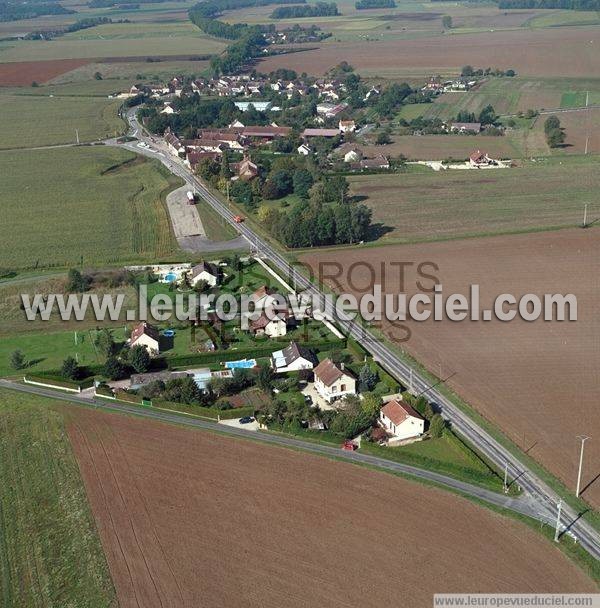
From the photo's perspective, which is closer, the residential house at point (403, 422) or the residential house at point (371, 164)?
the residential house at point (403, 422)

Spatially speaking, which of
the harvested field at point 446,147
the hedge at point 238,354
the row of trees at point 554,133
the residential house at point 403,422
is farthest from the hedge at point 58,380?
the row of trees at point 554,133

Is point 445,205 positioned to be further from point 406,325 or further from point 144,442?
point 144,442

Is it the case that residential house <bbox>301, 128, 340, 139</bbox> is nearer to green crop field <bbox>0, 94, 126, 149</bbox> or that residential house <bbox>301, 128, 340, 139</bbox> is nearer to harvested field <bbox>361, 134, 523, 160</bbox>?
harvested field <bbox>361, 134, 523, 160</bbox>

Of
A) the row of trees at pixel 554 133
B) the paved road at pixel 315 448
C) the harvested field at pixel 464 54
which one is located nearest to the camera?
the paved road at pixel 315 448

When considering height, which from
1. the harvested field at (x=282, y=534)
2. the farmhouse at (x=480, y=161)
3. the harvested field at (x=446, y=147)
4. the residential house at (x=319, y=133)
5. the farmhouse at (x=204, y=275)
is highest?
the residential house at (x=319, y=133)

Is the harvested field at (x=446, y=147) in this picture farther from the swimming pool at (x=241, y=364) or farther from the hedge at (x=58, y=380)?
the hedge at (x=58, y=380)

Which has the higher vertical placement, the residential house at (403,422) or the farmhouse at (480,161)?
the farmhouse at (480,161)

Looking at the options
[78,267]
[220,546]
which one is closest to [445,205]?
[78,267]

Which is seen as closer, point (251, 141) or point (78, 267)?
point (78, 267)
